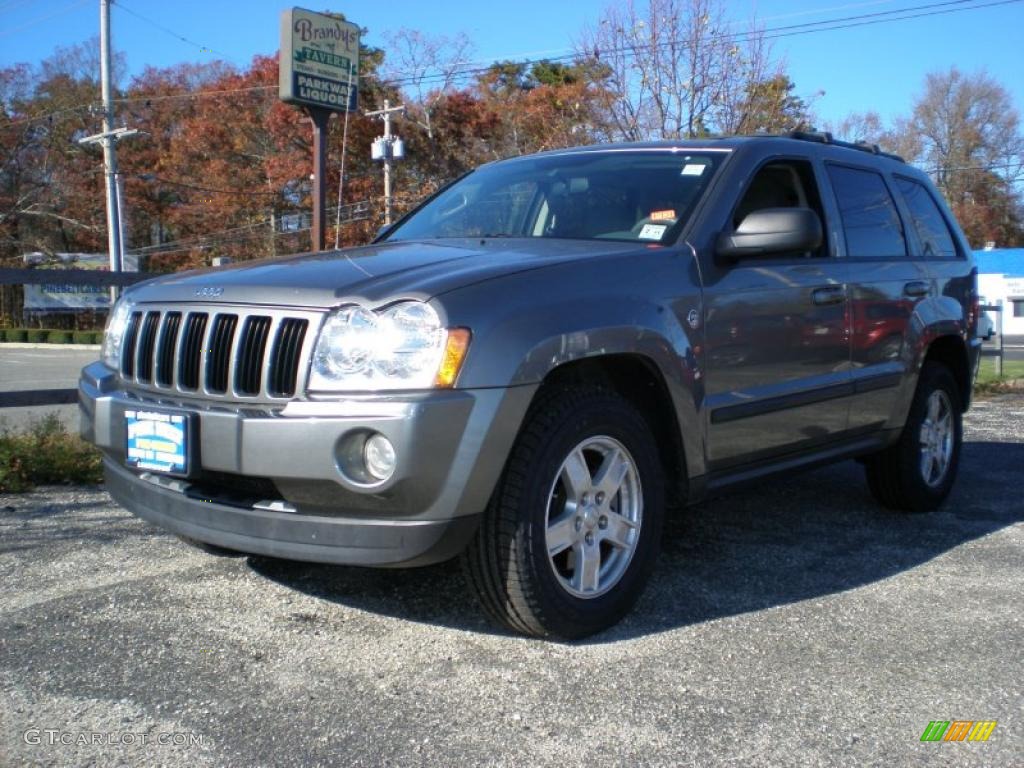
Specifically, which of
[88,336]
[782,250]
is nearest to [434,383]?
[782,250]

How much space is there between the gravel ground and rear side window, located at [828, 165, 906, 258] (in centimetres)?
144

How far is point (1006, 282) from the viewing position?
1588 inches

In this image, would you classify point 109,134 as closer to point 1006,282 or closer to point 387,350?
Answer: point 387,350

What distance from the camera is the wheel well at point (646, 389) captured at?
3.38 meters

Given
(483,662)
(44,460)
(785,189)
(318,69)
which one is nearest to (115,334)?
(483,662)

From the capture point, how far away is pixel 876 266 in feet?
15.9

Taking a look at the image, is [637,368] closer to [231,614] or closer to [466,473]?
[466,473]

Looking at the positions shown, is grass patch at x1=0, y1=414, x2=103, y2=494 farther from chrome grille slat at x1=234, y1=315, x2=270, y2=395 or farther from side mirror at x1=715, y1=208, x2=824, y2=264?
side mirror at x1=715, y1=208, x2=824, y2=264

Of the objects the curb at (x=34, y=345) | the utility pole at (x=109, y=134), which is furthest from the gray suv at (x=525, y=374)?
the utility pole at (x=109, y=134)

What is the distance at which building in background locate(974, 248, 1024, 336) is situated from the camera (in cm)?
4019

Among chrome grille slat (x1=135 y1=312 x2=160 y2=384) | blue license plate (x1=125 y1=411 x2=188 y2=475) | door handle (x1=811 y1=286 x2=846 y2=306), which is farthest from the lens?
door handle (x1=811 y1=286 x2=846 y2=306)

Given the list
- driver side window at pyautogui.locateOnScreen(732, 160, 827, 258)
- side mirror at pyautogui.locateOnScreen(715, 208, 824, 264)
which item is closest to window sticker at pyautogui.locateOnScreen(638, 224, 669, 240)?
side mirror at pyautogui.locateOnScreen(715, 208, 824, 264)

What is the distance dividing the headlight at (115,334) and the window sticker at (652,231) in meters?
1.96

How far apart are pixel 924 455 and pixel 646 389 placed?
2444 mm
